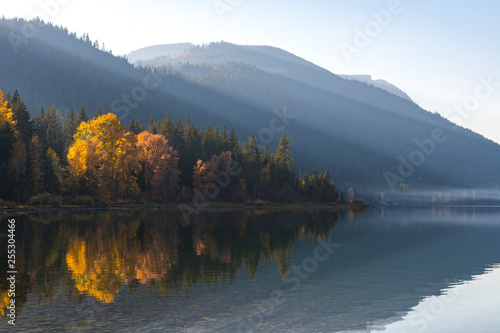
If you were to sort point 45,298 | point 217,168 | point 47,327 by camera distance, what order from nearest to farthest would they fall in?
point 47,327 < point 45,298 < point 217,168

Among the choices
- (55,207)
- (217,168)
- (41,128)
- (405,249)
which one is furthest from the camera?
(217,168)

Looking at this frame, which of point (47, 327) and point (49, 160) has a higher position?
point (49, 160)

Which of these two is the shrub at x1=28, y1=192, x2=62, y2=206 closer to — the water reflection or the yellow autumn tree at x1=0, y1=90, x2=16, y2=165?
the yellow autumn tree at x1=0, y1=90, x2=16, y2=165

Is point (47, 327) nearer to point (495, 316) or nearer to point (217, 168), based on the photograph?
point (495, 316)

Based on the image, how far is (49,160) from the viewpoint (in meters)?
95.1

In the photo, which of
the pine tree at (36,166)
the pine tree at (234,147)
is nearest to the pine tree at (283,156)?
the pine tree at (234,147)

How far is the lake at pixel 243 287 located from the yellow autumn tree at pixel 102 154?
53.7m

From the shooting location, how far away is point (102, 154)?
3757 inches

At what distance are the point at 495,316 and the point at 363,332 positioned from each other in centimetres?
660

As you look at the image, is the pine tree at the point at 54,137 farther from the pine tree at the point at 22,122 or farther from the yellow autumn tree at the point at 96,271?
the yellow autumn tree at the point at 96,271

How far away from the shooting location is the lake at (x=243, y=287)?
16906mm

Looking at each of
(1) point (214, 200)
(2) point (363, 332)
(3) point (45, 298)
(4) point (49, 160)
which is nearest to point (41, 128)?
(4) point (49, 160)

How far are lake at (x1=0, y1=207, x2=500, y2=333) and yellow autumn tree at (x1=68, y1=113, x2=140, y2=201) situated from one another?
53728 mm

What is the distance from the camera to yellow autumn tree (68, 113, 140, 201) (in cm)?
9344
